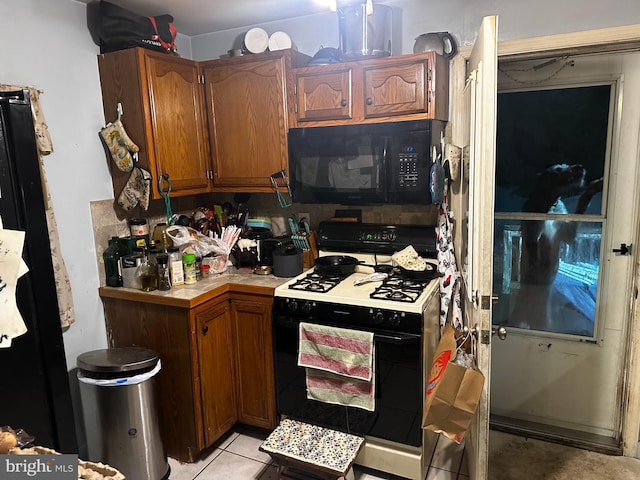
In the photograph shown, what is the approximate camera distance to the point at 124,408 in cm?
215

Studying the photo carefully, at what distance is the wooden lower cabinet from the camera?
2307mm

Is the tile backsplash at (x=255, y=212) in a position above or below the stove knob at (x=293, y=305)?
above

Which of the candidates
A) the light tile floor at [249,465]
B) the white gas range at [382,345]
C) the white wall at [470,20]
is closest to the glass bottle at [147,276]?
the white gas range at [382,345]

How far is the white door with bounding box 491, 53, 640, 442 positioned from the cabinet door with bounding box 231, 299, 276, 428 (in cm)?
134

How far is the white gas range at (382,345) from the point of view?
2072 mm

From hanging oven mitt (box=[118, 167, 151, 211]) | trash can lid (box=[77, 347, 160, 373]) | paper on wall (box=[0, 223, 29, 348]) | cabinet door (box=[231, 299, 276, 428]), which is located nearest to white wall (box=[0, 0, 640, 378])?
hanging oven mitt (box=[118, 167, 151, 211])

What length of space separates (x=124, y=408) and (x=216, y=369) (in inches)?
18.4

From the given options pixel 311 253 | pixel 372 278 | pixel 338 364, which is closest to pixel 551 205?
pixel 372 278

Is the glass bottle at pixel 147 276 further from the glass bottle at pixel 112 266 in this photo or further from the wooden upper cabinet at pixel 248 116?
the wooden upper cabinet at pixel 248 116

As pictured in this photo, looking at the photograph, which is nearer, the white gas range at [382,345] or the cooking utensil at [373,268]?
the white gas range at [382,345]

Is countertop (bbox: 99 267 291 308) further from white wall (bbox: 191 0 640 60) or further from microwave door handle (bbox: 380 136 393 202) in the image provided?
white wall (bbox: 191 0 640 60)

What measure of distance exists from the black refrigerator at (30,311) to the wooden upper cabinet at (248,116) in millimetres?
1296

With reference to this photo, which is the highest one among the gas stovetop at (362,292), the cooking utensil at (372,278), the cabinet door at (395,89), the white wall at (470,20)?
the white wall at (470,20)

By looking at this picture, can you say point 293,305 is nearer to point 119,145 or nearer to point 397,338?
point 397,338
